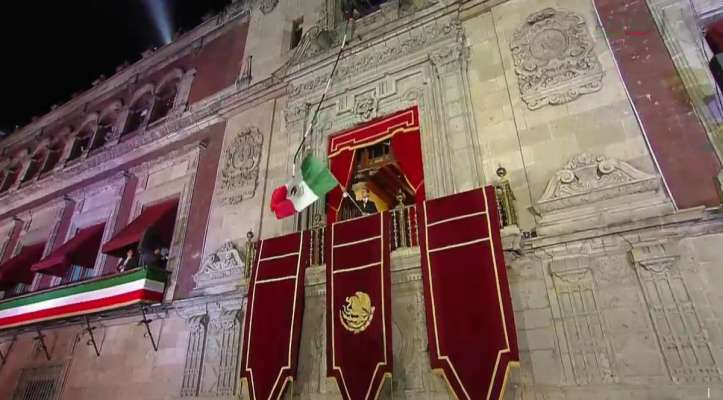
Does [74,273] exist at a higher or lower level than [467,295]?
higher

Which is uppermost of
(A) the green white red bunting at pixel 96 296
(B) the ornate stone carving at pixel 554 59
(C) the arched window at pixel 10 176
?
(C) the arched window at pixel 10 176

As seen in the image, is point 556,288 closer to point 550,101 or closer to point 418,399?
point 418,399

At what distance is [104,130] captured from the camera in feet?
41.4

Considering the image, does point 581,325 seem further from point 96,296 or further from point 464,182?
point 96,296

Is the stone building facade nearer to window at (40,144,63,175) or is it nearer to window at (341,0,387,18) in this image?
window at (341,0,387,18)

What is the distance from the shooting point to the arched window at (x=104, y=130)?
12250 mm

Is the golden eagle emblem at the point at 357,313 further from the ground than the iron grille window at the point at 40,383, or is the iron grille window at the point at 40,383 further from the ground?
the golden eagle emblem at the point at 357,313

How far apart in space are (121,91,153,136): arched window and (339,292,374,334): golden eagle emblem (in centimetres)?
955

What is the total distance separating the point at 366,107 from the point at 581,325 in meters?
4.76

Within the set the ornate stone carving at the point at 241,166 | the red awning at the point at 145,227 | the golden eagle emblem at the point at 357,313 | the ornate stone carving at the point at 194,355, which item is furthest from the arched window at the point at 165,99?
the golden eagle emblem at the point at 357,313

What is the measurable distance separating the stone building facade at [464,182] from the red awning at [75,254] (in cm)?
41

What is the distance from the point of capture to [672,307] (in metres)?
3.87

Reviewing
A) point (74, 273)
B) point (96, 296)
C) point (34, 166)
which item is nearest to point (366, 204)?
point (96, 296)

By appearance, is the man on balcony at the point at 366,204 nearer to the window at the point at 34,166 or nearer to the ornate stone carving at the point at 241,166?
the ornate stone carving at the point at 241,166
